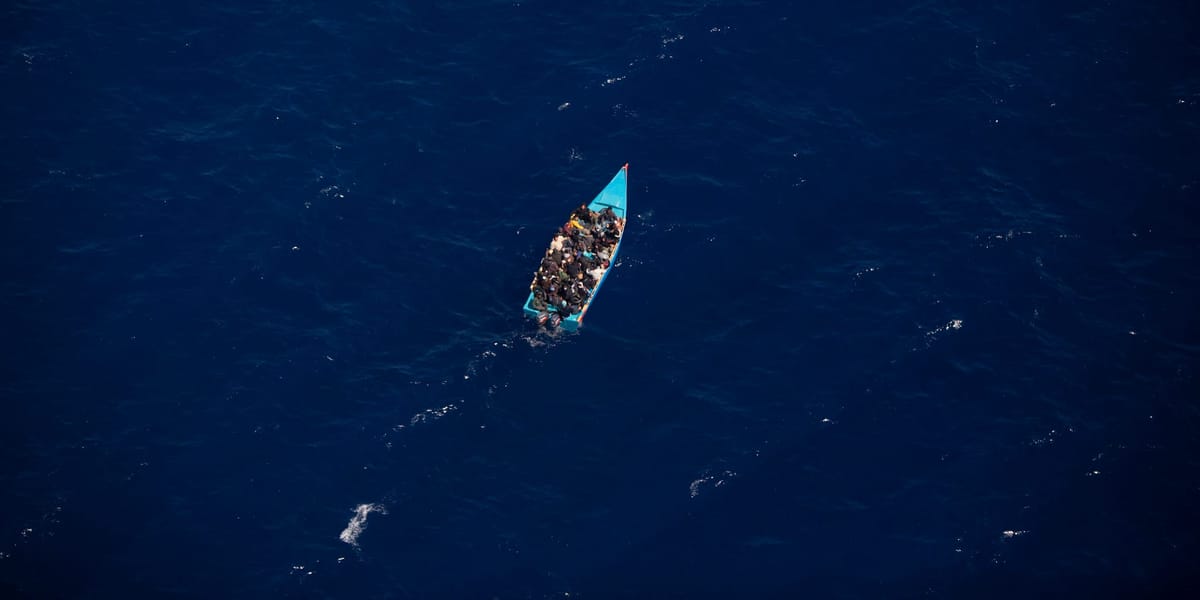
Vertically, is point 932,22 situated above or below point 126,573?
above

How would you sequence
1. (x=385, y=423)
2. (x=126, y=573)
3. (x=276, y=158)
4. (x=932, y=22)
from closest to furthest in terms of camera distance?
(x=126, y=573) → (x=385, y=423) → (x=276, y=158) → (x=932, y=22)

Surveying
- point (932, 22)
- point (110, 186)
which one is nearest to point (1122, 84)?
point (932, 22)

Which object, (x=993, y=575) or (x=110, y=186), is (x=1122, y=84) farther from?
(x=110, y=186)

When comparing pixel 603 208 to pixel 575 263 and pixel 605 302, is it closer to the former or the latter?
pixel 575 263

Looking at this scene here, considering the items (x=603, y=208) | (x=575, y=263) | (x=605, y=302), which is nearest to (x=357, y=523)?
(x=575, y=263)

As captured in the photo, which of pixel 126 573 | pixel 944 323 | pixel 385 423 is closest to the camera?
pixel 126 573
